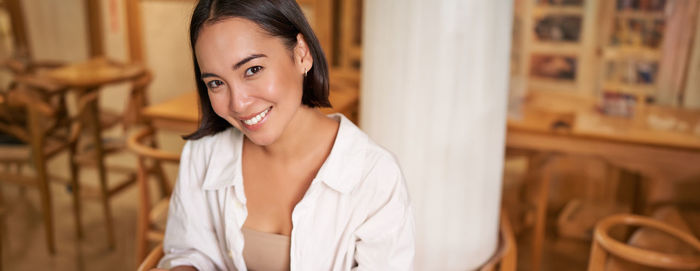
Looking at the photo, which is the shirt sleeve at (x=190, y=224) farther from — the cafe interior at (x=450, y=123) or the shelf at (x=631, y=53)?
the shelf at (x=631, y=53)

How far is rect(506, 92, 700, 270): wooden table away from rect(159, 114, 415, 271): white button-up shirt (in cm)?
154

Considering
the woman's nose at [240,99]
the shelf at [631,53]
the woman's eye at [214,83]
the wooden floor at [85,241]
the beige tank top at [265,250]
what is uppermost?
the woman's eye at [214,83]

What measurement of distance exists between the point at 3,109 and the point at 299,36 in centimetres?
268

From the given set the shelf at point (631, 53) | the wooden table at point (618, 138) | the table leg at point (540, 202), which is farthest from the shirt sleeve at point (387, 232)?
the shelf at point (631, 53)

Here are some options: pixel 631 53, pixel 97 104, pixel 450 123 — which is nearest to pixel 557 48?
pixel 631 53

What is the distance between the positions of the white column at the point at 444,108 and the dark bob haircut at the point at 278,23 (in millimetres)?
187

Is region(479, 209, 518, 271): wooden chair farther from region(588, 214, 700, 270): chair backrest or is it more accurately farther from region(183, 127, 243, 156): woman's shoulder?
region(183, 127, 243, 156): woman's shoulder

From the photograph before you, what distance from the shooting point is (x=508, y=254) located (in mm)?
1390

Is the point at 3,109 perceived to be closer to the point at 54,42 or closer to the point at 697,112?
the point at 54,42

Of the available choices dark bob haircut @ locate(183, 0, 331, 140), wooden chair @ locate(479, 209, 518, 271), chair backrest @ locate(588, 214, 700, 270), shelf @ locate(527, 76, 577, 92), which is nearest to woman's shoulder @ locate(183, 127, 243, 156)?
dark bob haircut @ locate(183, 0, 331, 140)

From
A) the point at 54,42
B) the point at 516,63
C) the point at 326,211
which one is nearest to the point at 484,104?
the point at 326,211

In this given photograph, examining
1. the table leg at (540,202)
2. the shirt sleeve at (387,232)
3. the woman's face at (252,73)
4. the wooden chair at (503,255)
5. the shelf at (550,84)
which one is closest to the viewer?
the woman's face at (252,73)

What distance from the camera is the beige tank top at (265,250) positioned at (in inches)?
44.6

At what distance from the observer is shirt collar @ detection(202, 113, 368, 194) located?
3.52 ft
